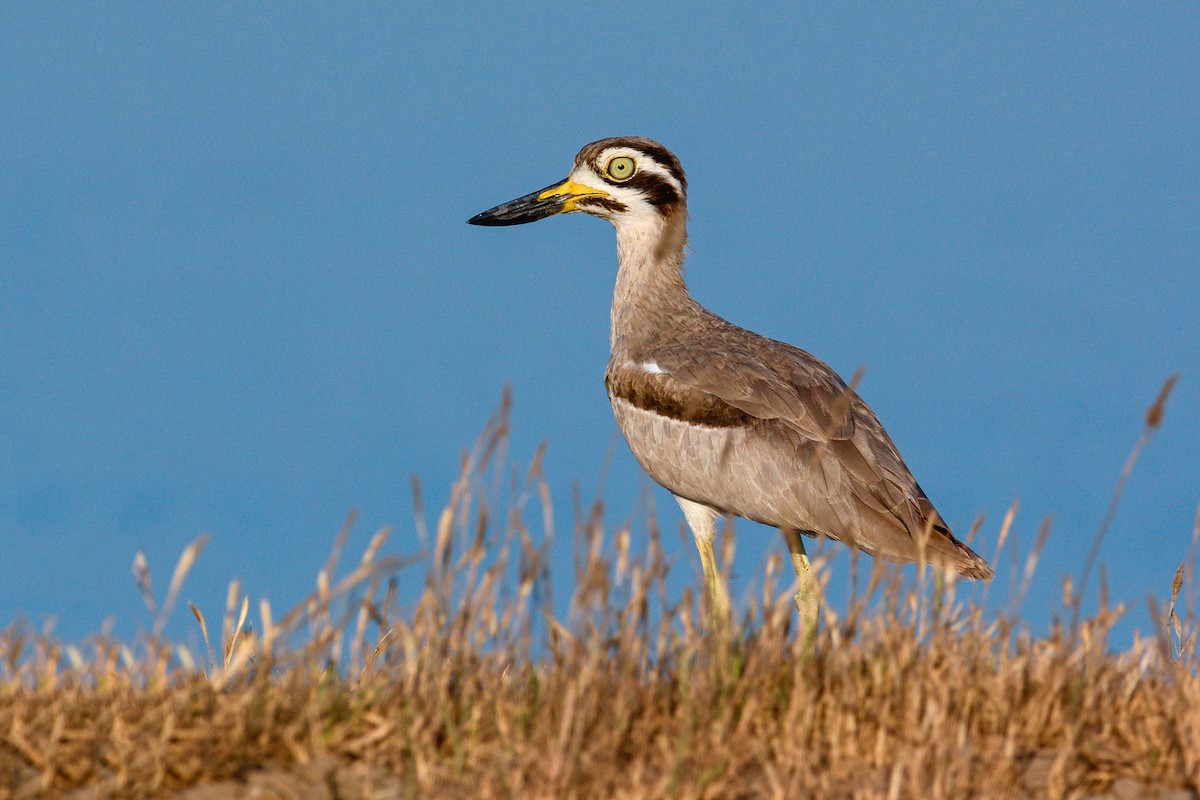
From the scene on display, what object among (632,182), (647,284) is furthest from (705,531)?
(632,182)

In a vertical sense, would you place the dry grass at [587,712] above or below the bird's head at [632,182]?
below

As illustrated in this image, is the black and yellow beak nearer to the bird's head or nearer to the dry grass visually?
the bird's head

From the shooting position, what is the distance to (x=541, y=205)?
9.51 meters

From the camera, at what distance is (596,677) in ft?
14.6

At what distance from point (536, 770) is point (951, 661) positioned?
5.76 feet

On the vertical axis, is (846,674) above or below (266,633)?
above

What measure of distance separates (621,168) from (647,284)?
0.84 meters

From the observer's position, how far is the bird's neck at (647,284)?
8883mm

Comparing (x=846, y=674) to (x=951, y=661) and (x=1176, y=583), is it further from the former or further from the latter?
(x=1176, y=583)

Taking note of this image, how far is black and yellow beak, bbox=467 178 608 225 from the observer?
9.41 m

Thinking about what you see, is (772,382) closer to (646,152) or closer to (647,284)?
(647,284)

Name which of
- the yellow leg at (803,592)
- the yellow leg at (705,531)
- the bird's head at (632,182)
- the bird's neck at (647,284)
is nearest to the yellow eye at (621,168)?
the bird's head at (632,182)

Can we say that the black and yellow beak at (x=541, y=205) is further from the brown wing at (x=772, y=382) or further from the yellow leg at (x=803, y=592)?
the yellow leg at (x=803, y=592)

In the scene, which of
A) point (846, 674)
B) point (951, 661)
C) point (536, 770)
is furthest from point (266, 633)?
point (951, 661)
